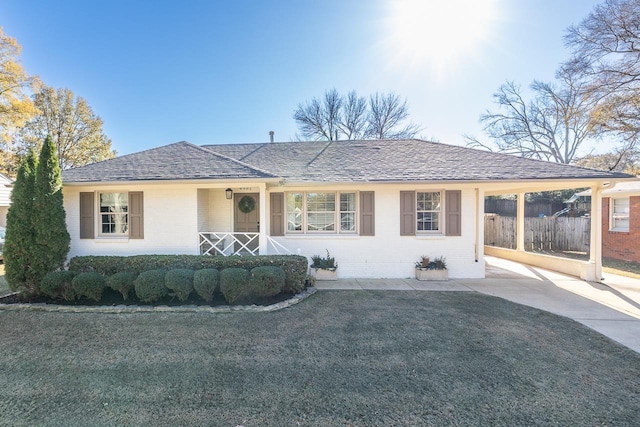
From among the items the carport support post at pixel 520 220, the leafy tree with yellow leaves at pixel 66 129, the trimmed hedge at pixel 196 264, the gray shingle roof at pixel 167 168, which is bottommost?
the trimmed hedge at pixel 196 264

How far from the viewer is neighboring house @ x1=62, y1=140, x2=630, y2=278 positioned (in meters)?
7.45

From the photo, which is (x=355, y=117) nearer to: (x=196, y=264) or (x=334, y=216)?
(x=334, y=216)

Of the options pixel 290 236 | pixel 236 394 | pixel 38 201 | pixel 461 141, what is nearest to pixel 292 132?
pixel 461 141

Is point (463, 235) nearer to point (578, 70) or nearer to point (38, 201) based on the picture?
point (38, 201)

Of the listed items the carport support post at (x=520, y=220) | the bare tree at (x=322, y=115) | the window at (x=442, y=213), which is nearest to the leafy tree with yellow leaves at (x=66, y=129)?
the bare tree at (x=322, y=115)

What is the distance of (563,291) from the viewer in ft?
22.4

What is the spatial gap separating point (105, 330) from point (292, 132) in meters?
21.7

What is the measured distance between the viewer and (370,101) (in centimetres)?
2370

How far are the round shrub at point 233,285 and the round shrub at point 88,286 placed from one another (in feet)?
8.66

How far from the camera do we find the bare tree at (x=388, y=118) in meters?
23.3

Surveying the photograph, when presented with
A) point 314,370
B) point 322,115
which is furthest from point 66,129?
point 314,370

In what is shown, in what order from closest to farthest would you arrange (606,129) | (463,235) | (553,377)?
1. (553,377)
2. (463,235)
3. (606,129)

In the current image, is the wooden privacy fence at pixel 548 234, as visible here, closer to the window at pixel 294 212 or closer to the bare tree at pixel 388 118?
the window at pixel 294 212

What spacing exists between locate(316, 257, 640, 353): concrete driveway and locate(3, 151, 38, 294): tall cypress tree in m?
6.64
